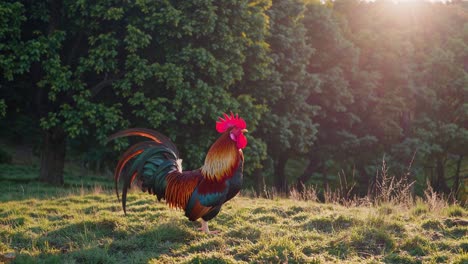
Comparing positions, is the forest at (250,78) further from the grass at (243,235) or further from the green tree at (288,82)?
the grass at (243,235)

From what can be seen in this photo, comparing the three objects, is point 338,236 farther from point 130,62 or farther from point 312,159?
point 312,159

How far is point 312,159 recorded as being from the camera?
28.1 meters

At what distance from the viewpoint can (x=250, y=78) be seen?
61.1 feet

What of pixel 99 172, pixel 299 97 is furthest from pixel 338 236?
pixel 99 172

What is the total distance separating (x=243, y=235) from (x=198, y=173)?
1428mm

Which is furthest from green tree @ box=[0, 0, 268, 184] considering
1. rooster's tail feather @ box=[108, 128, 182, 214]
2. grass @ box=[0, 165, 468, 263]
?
rooster's tail feather @ box=[108, 128, 182, 214]

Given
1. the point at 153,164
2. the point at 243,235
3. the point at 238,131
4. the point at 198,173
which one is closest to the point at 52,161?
the point at 153,164

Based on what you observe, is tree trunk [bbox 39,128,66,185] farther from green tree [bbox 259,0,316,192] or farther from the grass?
green tree [bbox 259,0,316,192]

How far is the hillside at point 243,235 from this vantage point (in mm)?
7469

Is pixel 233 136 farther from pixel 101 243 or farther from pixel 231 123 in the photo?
pixel 101 243

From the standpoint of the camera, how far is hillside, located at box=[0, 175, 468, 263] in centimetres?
747

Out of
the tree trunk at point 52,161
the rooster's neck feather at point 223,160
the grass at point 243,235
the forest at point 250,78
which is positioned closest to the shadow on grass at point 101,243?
the grass at point 243,235

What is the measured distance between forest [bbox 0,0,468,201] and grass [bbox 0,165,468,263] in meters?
2.63

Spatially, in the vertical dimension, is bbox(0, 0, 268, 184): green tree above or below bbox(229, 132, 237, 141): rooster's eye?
above
